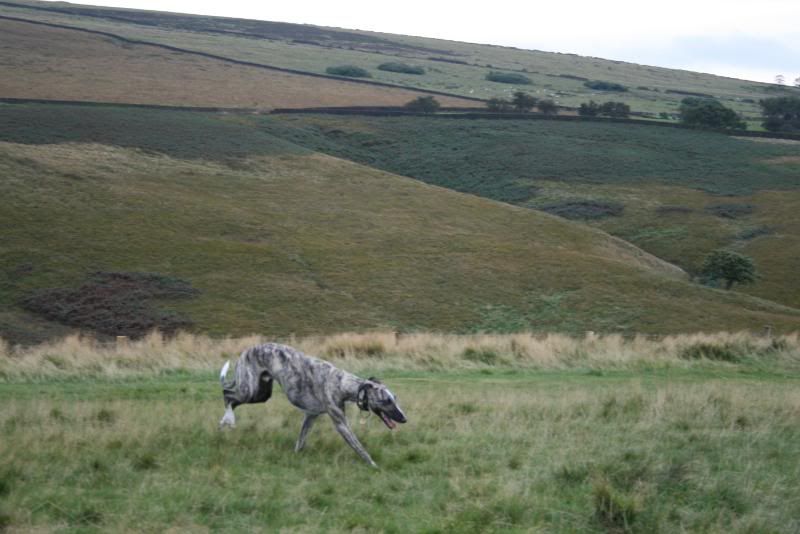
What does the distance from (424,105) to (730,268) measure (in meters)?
69.0

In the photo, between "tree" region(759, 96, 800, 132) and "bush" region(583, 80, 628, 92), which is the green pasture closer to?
"tree" region(759, 96, 800, 132)

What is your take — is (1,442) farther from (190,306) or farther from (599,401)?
(190,306)

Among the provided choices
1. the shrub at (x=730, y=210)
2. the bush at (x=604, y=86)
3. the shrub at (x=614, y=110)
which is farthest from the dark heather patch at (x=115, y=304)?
the bush at (x=604, y=86)

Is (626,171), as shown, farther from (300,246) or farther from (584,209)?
(300,246)

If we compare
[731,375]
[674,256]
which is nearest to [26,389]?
[731,375]

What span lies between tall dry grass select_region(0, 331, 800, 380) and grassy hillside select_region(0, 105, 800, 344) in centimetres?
1713

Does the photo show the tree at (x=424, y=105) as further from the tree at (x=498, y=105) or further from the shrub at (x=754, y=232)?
the shrub at (x=754, y=232)

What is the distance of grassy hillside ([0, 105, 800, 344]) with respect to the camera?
47.8 meters

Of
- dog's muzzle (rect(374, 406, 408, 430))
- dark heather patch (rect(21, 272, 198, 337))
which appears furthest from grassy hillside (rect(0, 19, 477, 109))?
dog's muzzle (rect(374, 406, 408, 430))

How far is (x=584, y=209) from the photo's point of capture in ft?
291

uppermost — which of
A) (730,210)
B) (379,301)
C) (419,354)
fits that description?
(419,354)

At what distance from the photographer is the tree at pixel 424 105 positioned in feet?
420

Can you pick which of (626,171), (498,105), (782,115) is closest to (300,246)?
(626,171)

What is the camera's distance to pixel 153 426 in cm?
1336
